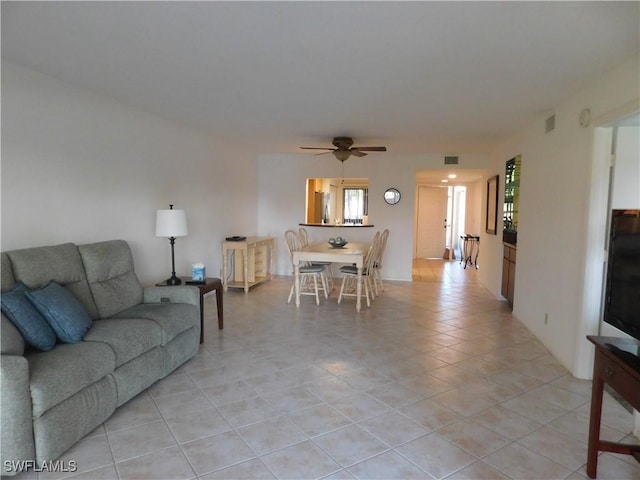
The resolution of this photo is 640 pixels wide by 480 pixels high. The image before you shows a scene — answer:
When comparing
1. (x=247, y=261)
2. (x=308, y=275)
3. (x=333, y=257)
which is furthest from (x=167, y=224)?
(x=308, y=275)

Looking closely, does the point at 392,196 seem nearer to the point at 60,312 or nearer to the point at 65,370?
the point at 60,312

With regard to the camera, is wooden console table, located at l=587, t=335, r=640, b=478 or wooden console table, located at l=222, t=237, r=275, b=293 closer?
wooden console table, located at l=587, t=335, r=640, b=478

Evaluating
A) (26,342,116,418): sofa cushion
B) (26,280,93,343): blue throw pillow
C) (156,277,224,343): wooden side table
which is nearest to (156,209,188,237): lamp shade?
(156,277,224,343): wooden side table

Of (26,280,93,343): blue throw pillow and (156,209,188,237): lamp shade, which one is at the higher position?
(156,209,188,237): lamp shade

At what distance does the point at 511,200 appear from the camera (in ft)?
16.6

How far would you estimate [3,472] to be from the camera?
1.77 metres

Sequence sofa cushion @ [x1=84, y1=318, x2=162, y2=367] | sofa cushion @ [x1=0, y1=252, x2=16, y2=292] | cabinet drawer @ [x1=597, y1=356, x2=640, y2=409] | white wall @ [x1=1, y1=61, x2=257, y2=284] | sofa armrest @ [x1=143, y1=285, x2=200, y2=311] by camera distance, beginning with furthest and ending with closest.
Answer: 1. sofa armrest @ [x1=143, y1=285, x2=200, y2=311]
2. white wall @ [x1=1, y1=61, x2=257, y2=284]
3. sofa cushion @ [x1=84, y1=318, x2=162, y2=367]
4. sofa cushion @ [x1=0, y1=252, x2=16, y2=292]
5. cabinet drawer @ [x1=597, y1=356, x2=640, y2=409]

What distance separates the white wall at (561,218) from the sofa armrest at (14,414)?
3.55m

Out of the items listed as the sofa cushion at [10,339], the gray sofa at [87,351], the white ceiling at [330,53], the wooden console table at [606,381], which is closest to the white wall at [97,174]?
the white ceiling at [330,53]

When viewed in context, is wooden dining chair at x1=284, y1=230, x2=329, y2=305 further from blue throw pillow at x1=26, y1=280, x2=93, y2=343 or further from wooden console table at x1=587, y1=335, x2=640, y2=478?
wooden console table at x1=587, y1=335, x2=640, y2=478

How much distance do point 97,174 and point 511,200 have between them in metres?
4.77

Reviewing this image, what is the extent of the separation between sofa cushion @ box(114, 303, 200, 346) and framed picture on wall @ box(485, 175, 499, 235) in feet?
15.0

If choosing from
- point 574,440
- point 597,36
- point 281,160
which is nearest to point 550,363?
point 574,440

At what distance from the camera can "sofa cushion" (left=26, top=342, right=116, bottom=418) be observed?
1854mm
